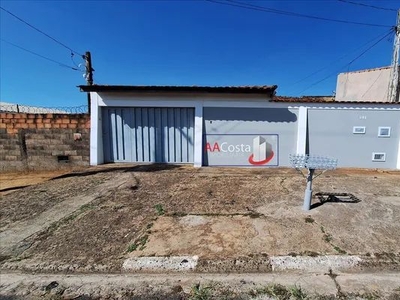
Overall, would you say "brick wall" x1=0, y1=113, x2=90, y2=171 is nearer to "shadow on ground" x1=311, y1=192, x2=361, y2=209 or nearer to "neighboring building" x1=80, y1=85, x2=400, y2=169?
"neighboring building" x1=80, y1=85, x2=400, y2=169

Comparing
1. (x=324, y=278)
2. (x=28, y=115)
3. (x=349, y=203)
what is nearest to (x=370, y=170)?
(x=349, y=203)

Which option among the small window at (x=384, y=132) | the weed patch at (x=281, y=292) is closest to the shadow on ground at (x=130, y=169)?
the weed patch at (x=281, y=292)

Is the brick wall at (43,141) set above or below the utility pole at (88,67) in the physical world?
below

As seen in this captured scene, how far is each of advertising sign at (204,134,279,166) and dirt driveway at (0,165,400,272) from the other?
210 centimetres

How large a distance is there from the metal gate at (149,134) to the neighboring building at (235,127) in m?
0.04

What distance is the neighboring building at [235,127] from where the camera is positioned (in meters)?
7.88

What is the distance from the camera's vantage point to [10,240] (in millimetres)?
3246

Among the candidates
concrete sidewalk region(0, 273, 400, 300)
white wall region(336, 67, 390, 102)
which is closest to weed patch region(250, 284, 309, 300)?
concrete sidewalk region(0, 273, 400, 300)

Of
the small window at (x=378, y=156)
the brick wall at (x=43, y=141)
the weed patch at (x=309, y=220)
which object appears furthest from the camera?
the brick wall at (x=43, y=141)

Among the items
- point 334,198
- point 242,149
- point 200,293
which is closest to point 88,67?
point 242,149

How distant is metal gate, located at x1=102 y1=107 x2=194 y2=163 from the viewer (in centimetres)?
835

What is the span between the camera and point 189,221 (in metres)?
3.64

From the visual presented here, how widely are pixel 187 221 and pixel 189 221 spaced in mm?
33

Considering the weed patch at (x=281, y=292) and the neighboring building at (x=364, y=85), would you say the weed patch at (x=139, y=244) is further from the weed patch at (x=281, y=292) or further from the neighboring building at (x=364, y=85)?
the neighboring building at (x=364, y=85)
